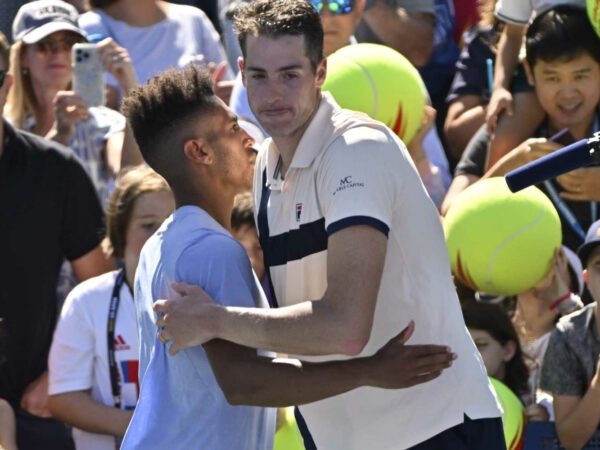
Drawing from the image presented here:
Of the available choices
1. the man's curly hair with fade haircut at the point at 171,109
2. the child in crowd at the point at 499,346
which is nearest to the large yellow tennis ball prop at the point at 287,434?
the child in crowd at the point at 499,346

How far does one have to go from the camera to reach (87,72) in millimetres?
5926

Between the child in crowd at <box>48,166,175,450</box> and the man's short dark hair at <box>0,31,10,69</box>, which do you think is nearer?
the child in crowd at <box>48,166,175,450</box>

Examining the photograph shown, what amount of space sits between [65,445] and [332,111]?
7.90ft

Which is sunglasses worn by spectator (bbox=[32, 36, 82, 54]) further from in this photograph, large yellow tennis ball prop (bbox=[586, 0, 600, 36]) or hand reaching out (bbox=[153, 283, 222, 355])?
hand reaching out (bbox=[153, 283, 222, 355])

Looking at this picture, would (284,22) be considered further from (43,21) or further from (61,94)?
(43,21)

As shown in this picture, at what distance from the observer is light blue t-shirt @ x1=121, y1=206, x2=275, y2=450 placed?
347 centimetres

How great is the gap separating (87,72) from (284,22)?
2.58 metres

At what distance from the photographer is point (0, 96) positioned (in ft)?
17.9

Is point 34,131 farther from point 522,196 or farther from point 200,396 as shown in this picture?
point 200,396

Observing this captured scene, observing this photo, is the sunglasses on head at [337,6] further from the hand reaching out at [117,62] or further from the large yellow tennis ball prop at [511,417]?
the large yellow tennis ball prop at [511,417]

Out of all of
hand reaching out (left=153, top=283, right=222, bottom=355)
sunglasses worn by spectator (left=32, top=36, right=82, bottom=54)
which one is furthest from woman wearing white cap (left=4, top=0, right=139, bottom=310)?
hand reaching out (left=153, top=283, right=222, bottom=355)

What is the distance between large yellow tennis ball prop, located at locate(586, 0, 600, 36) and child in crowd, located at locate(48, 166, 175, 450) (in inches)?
73.5

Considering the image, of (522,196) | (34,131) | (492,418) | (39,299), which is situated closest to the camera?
(492,418)

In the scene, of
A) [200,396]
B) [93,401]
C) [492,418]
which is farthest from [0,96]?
[492,418]
